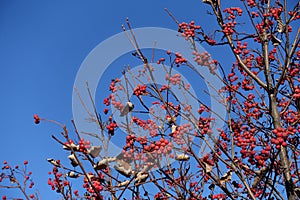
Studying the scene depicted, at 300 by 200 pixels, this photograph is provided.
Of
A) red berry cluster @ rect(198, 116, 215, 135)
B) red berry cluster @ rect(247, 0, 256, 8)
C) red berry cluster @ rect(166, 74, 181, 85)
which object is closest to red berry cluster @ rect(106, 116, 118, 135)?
red berry cluster @ rect(198, 116, 215, 135)

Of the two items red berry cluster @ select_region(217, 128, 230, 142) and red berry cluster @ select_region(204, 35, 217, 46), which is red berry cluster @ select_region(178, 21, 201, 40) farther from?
red berry cluster @ select_region(217, 128, 230, 142)

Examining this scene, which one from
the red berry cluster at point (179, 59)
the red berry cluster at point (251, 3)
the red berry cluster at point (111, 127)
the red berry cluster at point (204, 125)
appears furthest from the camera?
the red berry cluster at point (251, 3)

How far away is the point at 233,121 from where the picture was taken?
14.9 feet

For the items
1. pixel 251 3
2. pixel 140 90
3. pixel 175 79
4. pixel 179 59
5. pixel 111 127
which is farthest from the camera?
pixel 251 3

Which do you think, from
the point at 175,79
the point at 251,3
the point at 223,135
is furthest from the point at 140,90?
the point at 251,3

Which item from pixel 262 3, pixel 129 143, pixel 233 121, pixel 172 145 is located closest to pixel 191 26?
pixel 262 3

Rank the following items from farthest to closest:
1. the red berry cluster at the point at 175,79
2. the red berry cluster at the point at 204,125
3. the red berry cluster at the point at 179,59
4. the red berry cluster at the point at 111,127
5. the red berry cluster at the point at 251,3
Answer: the red berry cluster at the point at 251,3, the red berry cluster at the point at 175,79, the red berry cluster at the point at 179,59, the red berry cluster at the point at 204,125, the red berry cluster at the point at 111,127

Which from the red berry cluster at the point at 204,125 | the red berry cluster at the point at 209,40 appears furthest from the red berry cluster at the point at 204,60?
the red berry cluster at the point at 204,125

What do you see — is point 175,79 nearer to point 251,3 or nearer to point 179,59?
point 179,59

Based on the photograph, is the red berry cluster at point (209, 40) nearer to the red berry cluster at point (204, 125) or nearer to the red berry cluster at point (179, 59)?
the red berry cluster at point (179, 59)

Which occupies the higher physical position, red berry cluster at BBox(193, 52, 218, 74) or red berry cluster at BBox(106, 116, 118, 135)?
red berry cluster at BBox(193, 52, 218, 74)

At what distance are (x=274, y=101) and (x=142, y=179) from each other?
2134mm

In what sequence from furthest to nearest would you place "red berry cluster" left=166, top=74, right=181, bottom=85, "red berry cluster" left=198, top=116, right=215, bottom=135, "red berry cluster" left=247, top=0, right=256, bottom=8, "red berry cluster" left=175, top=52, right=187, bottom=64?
"red berry cluster" left=247, top=0, right=256, bottom=8 < "red berry cluster" left=166, top=74, right=181, bottom=85 < "red berry cluster" left=175, top=52, right=187, bottom=64 < "red berry cluster" left=198, top=116, right=215, bottom=135

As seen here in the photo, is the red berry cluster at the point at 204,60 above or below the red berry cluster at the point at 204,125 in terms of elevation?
above
